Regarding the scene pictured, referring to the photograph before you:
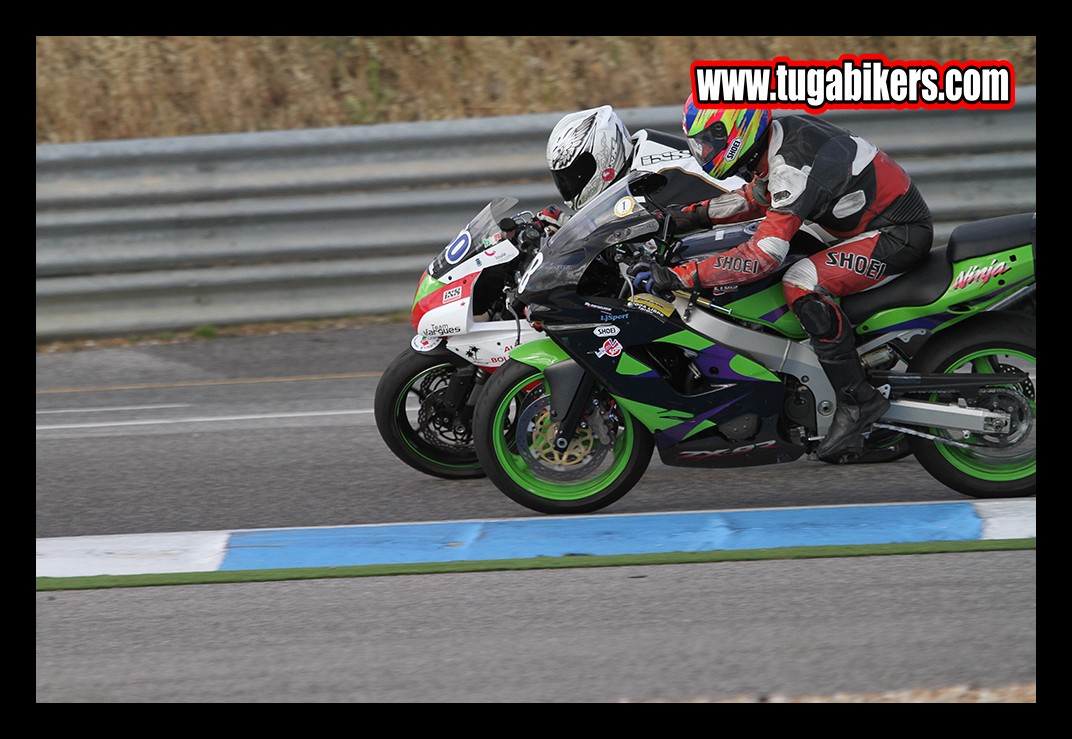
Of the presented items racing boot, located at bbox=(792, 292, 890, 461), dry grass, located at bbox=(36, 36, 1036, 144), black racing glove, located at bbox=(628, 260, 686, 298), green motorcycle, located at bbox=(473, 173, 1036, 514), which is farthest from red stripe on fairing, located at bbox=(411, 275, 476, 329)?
dry grass, located at bbox=(36, 36, 1036, 144)

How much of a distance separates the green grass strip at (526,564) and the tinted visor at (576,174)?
1.85 m

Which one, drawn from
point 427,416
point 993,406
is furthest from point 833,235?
point 427,416

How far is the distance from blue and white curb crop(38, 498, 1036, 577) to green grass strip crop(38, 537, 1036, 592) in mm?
71

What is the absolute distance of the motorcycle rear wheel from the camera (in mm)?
5766

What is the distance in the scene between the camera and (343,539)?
5.86 m

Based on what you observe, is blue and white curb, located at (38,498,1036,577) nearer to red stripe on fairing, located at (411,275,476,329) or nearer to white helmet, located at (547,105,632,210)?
red stripe on fairing, located at (411,275,476,329)

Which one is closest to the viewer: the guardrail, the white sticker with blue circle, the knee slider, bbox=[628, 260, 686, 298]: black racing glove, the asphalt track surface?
the asphalt track surface

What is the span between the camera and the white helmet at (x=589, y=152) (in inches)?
245

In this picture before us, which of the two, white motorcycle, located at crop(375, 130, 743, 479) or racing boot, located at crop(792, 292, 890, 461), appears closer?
racing boot, located at crop(792, 292, 890, 461)

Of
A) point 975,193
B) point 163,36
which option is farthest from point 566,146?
point 163,36

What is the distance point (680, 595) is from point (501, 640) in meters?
0.75

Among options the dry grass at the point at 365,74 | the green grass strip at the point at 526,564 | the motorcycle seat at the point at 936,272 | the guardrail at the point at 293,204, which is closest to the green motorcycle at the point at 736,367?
the motorcycle seat at the point at 936,272

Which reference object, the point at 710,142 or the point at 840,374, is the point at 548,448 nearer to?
the point at 840,374

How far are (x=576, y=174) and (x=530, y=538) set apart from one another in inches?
68.5
